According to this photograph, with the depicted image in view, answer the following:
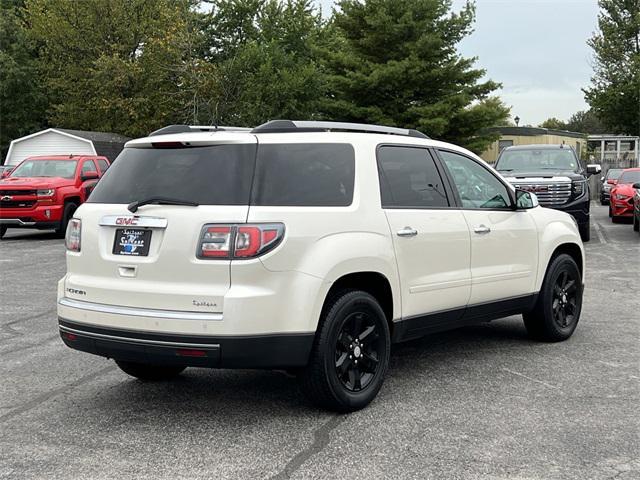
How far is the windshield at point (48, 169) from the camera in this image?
59.0 ft

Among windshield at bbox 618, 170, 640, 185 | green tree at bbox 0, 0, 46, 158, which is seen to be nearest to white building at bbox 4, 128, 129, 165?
green tree at bbox 0, 0, 46, 158

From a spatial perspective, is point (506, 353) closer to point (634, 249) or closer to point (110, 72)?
point (634, 249)

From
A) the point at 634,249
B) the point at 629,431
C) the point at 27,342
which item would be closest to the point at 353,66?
the point at 634,249

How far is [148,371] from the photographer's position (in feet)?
18.2

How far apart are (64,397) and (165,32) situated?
129 feet

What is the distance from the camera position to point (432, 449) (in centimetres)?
421

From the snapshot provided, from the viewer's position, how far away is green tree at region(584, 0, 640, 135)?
43.2m

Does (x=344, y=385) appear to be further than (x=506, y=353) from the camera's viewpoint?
No

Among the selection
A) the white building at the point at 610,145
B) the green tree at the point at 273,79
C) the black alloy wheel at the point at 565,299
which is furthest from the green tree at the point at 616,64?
the black alloy wheel at the point at 565,299

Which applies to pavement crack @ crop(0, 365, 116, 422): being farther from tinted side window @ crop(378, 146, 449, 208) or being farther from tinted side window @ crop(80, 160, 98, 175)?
tinted side window @ crop(80, 160, 98, 175)

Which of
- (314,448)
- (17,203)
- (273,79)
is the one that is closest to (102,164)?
(17,203)

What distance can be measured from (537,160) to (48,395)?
1278 cm

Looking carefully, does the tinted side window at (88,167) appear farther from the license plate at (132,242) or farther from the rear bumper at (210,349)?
the rear bumper at (210,349)

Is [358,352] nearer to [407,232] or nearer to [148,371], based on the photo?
[407,232]
